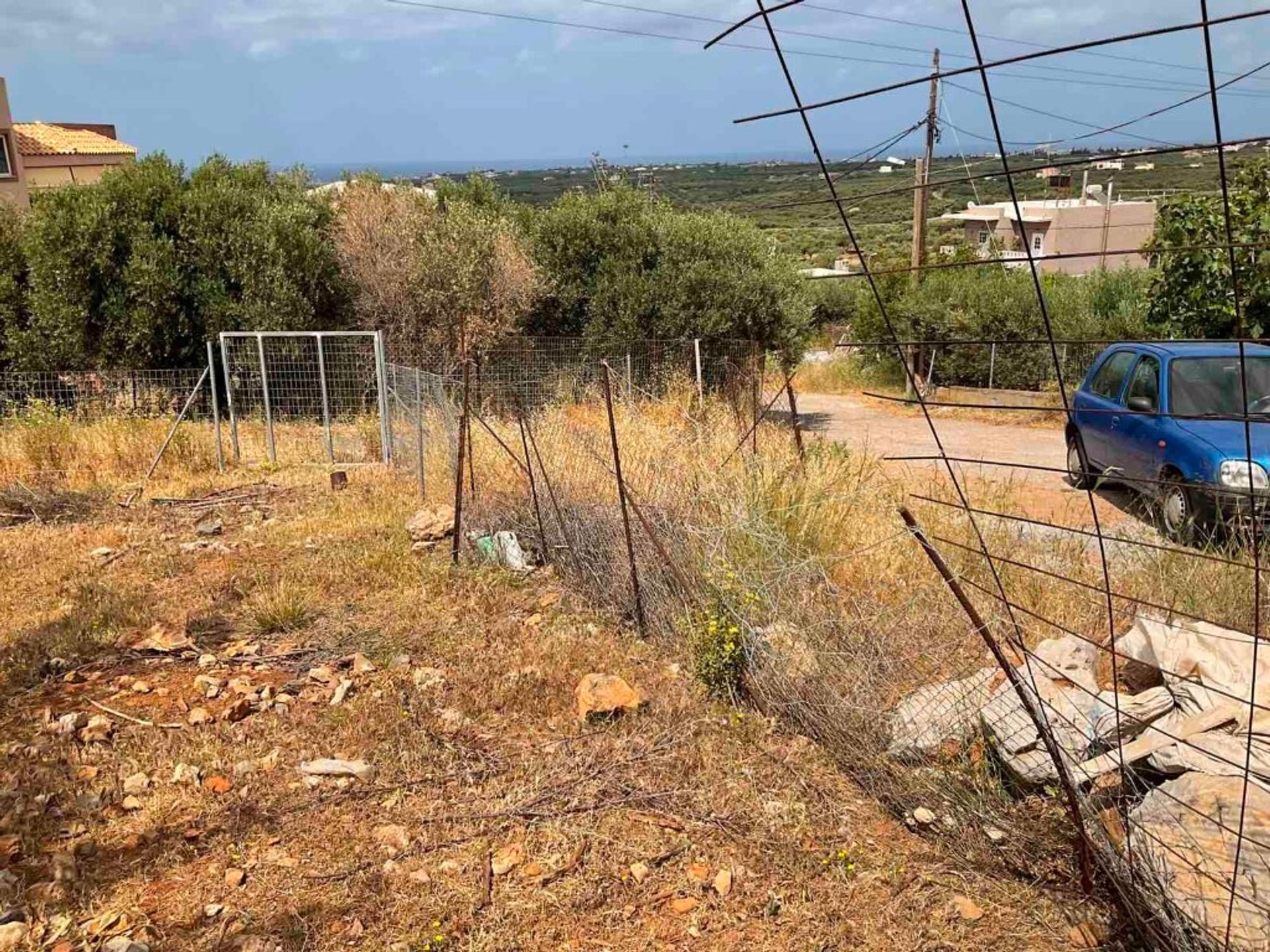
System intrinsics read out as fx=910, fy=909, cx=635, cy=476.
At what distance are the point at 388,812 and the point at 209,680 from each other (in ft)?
5.89

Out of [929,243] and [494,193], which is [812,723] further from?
[929,243]

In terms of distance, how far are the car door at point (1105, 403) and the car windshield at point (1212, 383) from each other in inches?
22.2

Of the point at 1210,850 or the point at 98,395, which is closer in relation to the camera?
the point at 1210,850

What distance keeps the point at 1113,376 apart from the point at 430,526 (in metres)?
6.82

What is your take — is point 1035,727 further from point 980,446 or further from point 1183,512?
point 980,446

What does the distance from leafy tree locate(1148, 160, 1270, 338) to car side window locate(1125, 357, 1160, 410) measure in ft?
16.3

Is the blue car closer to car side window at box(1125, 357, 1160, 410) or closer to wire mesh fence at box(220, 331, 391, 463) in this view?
car side window at box(1125, 357, 1160, 410)

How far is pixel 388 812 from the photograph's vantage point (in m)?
3.88

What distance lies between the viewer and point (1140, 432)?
8.02m

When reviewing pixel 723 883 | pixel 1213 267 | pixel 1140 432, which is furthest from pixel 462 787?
pixel 1213 267

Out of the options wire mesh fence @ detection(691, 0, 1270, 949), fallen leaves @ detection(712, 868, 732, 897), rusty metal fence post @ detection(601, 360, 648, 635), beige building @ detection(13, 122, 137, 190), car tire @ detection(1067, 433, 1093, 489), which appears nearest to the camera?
wire mesh fence @ detection(691, 0, 1270, 949)

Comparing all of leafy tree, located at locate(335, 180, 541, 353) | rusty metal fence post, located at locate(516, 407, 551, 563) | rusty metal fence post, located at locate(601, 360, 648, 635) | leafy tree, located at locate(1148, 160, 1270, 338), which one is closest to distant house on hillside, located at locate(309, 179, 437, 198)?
leafy tree, located at locate(335, 180, 541, 353)

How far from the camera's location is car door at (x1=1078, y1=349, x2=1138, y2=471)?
8.63 metres

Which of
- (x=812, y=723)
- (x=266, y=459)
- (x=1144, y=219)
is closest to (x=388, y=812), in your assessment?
(x=812, y=723)
